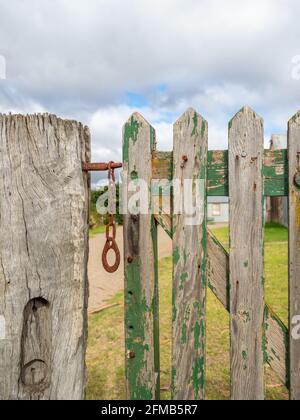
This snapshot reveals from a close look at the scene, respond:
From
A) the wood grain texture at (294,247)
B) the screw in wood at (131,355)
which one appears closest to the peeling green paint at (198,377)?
the screw in wood at (131,355)

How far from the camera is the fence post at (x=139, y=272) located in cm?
162

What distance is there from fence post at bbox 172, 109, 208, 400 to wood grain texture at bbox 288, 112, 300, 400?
1.39 ft

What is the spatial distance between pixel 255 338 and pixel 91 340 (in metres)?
2.89

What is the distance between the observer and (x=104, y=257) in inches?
61.9

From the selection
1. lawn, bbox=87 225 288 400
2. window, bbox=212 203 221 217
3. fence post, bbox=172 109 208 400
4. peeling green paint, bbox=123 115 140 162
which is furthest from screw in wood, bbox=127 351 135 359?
window, bbox=212 203 221 217

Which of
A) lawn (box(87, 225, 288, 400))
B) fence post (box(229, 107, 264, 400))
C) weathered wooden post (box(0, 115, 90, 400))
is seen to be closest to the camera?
weathered wooden post (box(0, 115, 90, 400))

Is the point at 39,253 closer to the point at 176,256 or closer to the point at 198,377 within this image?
the point at 176,256

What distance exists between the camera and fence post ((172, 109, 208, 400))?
1608 millimetres

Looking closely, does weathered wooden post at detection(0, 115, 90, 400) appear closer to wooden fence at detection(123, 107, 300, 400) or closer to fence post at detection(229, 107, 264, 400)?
wooden fence at detection(123, 107, 300, 400)

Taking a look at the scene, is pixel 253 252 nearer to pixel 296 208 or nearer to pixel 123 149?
pixel 296 208

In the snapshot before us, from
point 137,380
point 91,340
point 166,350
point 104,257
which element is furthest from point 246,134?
point 91,340

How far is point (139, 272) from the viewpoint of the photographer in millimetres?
1642

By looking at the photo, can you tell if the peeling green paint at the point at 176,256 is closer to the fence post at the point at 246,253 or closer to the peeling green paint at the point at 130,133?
the fence post at the point at 246,253
